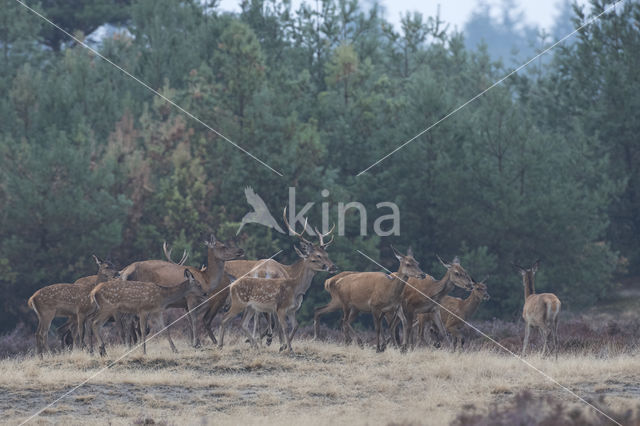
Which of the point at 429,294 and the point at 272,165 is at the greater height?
the point at 272,165

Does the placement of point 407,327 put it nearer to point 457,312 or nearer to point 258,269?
point 457,312

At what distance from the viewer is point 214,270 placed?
50.8 ft

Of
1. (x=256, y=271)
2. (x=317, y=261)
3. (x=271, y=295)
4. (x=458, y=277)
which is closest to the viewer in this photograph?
(x=271, y=295)

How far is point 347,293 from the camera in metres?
15.9

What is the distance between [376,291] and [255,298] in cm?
221

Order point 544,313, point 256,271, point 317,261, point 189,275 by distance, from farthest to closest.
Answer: point 256,271
point 317,261
point 544,313
point 189,275

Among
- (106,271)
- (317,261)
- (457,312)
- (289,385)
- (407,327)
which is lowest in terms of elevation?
(289,385)

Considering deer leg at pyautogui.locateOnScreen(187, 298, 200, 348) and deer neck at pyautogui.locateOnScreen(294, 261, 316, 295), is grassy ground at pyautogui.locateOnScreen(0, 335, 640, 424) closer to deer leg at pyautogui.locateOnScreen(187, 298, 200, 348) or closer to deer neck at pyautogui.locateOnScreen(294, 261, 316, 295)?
deer leg at pyautogui.locateOnScreen(187, 298, 200, 348)

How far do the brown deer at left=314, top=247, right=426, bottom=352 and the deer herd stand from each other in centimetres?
2

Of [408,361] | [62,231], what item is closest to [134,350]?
[408,361]

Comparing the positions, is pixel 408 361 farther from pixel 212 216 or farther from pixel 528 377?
pixel 212 216

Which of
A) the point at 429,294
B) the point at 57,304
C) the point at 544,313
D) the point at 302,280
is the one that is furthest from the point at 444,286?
the point at 57,304

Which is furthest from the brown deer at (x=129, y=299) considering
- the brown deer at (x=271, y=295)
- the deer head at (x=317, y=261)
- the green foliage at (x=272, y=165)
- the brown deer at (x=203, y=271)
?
the green foliage at (x=272, y=165)

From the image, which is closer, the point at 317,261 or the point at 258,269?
the point at 317,261
